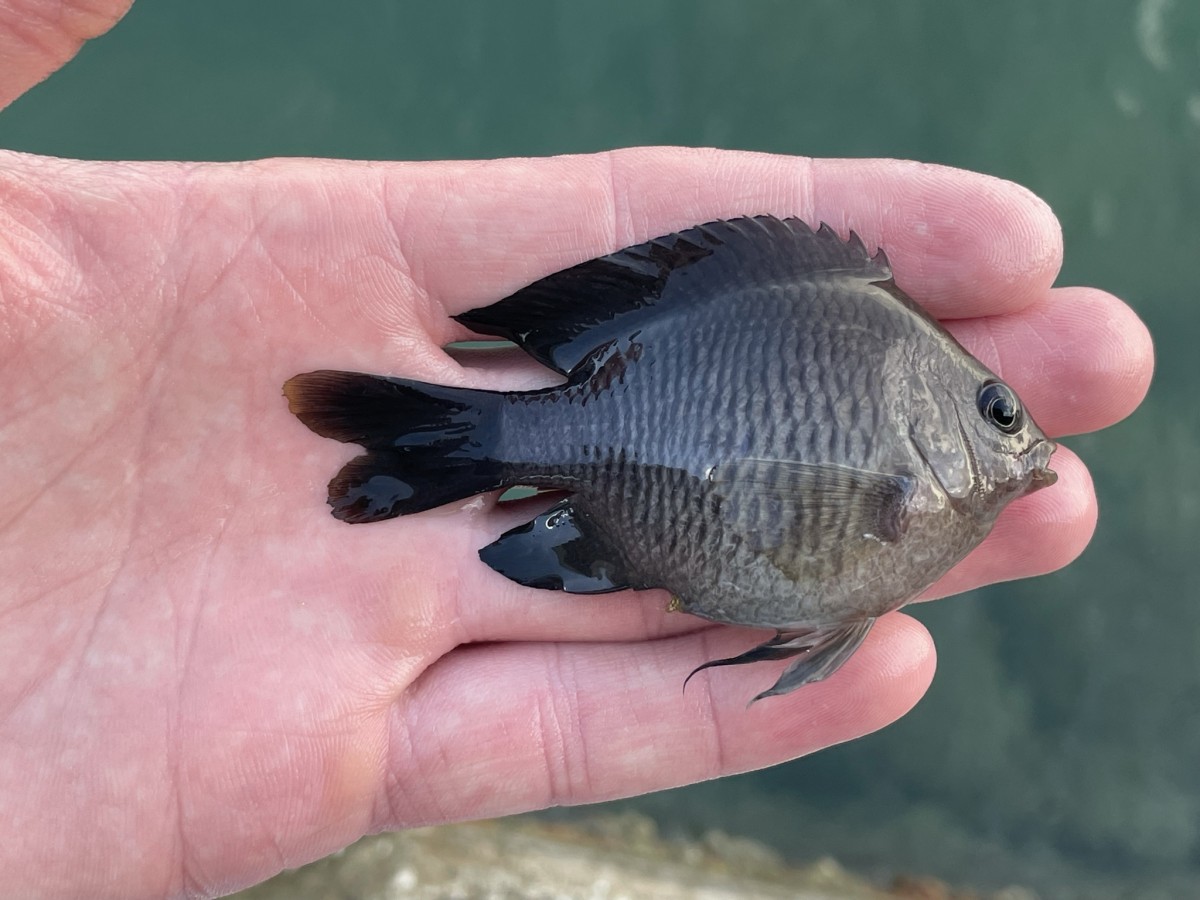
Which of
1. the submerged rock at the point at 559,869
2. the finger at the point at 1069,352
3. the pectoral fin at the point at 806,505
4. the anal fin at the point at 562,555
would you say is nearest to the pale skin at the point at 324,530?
the finger at the point at 1069,352

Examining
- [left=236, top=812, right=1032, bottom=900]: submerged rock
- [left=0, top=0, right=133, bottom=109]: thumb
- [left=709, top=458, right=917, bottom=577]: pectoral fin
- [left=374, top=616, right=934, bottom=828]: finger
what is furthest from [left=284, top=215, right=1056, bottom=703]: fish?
[left=236, top=812, right=1032, bottom=900]: submerged rock

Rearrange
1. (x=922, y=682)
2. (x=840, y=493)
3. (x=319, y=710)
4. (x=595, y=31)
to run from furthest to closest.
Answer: (x=595, y=31)
(x=922, y=682)
(x=319, y=710)
(x=840, y=493)

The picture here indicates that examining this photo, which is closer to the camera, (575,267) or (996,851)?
(575,267)

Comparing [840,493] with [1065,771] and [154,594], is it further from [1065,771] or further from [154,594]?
[1065,771]

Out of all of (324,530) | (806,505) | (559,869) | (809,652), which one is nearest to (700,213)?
(806,505)

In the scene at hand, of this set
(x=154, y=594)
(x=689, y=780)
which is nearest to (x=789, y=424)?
(x=689, y=780)

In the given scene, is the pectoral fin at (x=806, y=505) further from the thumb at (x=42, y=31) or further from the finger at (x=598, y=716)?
the thumb at (x=42, y=31)
